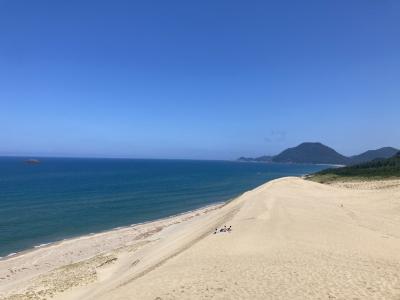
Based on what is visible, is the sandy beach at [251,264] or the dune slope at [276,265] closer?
the dune slope at [276,265]

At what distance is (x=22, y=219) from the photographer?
182 ft

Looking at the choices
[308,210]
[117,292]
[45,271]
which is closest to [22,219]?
[45,271]

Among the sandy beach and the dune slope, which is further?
the sandy beach

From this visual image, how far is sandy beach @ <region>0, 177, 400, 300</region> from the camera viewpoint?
623 inches

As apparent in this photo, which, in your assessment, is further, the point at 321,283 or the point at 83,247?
the point at 83,247

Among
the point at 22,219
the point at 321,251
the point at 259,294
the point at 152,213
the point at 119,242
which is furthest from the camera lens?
the point at 152,213

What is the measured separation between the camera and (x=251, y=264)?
19.4 meters

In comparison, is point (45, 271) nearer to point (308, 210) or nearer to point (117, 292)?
point (117, 292)

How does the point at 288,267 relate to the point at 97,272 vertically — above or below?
above

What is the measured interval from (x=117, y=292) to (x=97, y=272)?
9.59 meters

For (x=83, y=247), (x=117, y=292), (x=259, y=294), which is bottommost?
(x=83, y=247)

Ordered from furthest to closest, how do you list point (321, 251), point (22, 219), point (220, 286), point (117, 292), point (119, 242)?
point (22, 219), point (119, 242), point (321, 251), point (117, 292), point (220, 286)

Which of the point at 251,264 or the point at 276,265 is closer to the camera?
the point at 276,265

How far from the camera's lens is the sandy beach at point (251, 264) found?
15820mm
